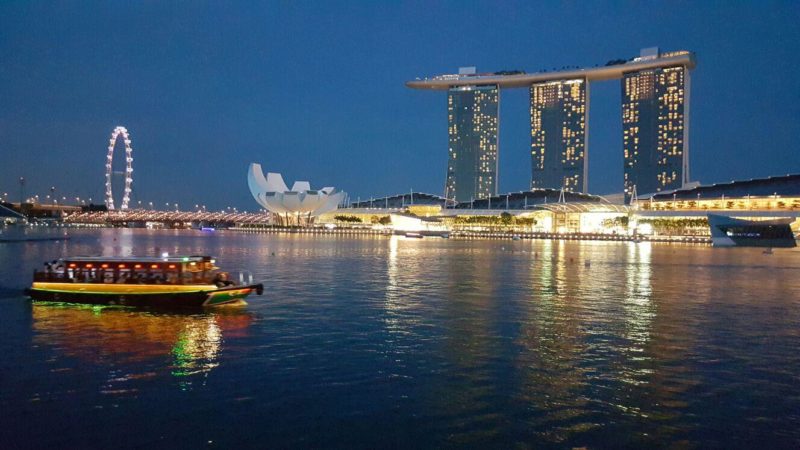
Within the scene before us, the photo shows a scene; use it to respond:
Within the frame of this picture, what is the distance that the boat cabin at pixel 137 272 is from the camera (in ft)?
72.5

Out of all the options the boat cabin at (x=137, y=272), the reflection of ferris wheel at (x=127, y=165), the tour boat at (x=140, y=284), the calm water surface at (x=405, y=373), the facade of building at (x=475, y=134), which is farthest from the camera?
the facade of building at (x=475, y=134)

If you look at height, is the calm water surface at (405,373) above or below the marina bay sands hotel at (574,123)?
below

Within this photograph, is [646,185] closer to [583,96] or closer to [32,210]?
[583,96]

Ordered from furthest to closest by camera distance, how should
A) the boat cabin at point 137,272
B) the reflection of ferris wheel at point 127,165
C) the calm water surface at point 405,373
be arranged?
the reflection of ferris wheel at point 127,165, the boat cabin at point 137,272, the calm water surface at point 405,373

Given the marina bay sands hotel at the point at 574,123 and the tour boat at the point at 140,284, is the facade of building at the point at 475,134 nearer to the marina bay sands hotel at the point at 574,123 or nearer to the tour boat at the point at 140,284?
the marina bay sands hotel at the point at 574,123

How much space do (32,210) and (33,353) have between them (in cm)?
19581

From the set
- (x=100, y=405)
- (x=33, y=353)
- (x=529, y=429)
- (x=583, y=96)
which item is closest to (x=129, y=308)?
(x=33, y=353)

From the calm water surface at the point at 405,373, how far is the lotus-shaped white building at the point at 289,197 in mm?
133922

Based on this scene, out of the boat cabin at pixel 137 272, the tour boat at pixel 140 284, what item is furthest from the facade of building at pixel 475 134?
the tour boat at pixel 140 284

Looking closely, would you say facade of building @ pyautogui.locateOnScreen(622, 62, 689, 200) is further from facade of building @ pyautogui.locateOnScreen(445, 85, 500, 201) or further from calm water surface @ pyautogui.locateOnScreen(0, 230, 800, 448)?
calm water surface @ pyautogui.locateOnScreen(0, 230, 800, 448)

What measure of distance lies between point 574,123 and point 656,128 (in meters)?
24.8

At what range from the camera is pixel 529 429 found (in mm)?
9625

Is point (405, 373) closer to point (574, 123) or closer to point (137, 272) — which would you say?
point (137, 272)

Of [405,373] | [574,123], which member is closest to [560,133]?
[574,123]
